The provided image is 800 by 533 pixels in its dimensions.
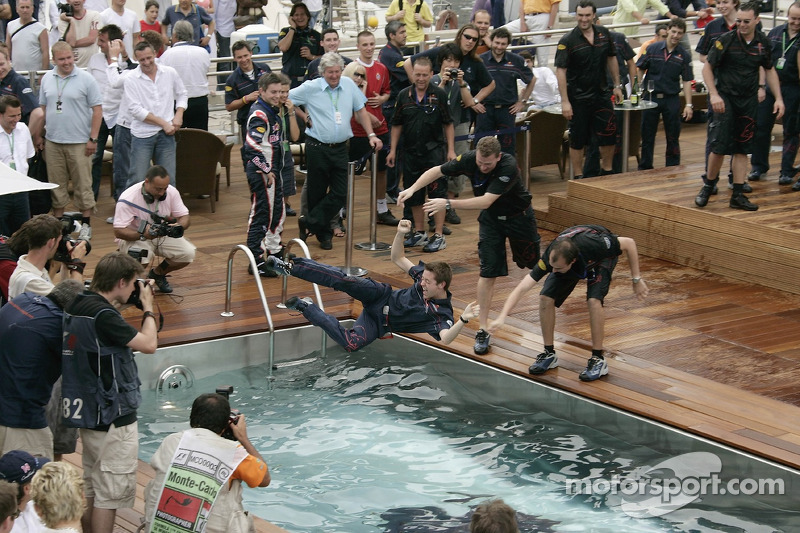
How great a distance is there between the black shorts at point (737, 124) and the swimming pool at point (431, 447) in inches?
141

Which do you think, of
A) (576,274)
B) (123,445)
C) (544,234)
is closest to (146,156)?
(544,234)

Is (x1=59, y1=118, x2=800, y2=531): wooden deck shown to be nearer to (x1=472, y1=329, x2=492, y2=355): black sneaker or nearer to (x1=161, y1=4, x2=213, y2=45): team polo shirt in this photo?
(x1=472, y1=329, x2=492, y2=355): black sneaker

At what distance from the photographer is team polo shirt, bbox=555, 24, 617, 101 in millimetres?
11703

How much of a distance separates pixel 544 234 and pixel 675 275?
1.78 metres

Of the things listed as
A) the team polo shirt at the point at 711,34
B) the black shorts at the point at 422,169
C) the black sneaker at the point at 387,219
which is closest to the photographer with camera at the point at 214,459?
the black shorts at the point at 422,169

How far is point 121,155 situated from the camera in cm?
1142

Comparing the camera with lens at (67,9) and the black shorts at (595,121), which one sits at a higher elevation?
the camera with lens at (67,9)

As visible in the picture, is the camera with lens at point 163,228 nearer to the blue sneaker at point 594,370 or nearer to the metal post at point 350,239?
the metal post at point 350,239

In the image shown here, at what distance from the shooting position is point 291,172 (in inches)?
444

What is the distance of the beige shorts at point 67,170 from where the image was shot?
1085cm

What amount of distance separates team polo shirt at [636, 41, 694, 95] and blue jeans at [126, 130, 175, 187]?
543 cm

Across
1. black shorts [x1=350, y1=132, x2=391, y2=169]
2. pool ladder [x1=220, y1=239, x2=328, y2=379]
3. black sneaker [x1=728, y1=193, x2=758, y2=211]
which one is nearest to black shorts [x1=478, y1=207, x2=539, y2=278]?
pool ladder [x1=220, y1=239, x2=328, y2=379]

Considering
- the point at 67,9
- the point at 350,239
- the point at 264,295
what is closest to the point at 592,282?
the point at 264,295

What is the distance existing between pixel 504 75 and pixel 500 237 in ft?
12.6
